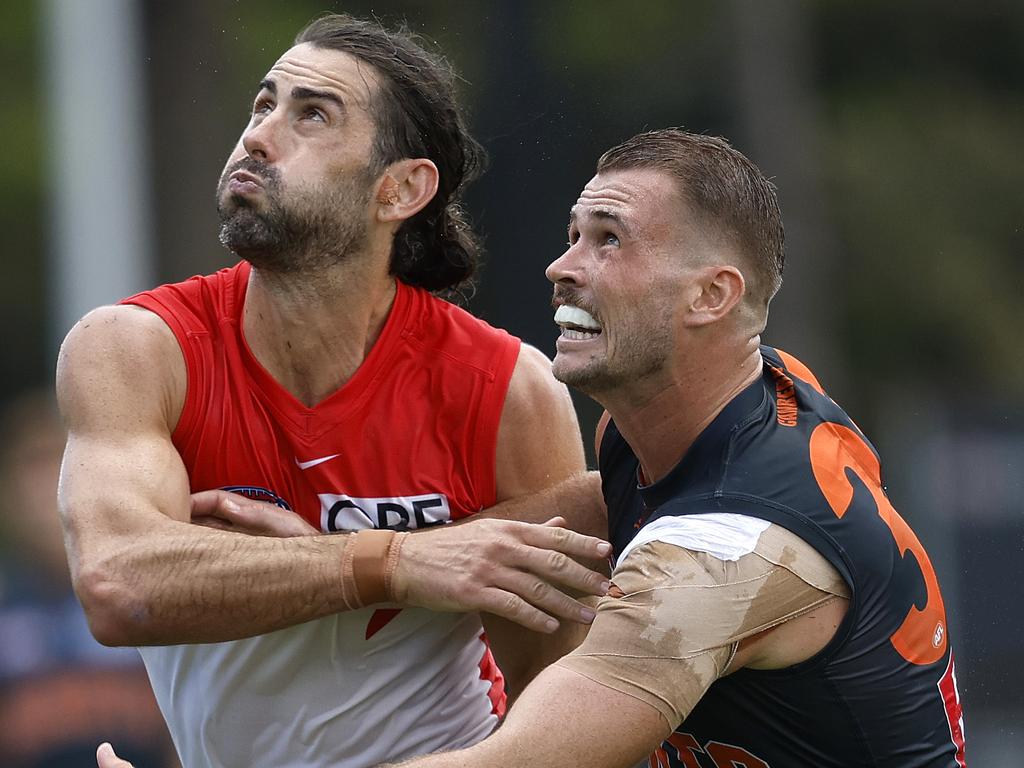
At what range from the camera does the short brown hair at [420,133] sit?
15.9 ft

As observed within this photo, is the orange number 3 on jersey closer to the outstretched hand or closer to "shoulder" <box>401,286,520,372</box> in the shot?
the outstretched hand

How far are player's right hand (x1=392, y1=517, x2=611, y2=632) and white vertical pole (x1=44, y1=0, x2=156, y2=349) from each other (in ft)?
21.6

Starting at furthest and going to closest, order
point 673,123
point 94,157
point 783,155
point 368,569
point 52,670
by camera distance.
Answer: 1. point 783,155
2. point 673,123
3. point 94,157
4. point 52,670
5. point 368,569

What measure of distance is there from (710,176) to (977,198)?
1294cm

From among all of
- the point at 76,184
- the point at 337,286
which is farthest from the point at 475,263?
the point at 76,184

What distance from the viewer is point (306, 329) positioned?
456 centimetres

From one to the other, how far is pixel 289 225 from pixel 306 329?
0.31 meters

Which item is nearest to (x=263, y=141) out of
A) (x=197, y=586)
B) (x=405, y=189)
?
(x=405, y=189)

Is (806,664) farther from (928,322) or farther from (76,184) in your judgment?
(928,322)

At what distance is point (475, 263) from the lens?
5184mm

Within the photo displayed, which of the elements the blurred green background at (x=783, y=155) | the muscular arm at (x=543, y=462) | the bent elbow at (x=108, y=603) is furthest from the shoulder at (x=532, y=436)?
the blurred green background at (x=783, y=155)

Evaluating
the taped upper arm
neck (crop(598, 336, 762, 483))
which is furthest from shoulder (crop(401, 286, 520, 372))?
the taped upper arm

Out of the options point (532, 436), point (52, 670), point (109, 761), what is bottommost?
point (52, 670)

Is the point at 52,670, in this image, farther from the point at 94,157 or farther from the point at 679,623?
the point at 679,623
